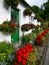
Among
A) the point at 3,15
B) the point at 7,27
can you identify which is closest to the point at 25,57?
the point at 7,27

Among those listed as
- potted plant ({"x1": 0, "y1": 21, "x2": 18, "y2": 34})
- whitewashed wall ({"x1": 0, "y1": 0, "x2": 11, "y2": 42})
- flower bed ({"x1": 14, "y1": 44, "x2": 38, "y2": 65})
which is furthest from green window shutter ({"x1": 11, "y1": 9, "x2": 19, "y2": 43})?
flower bed ({"x1": 14, "y1": 44, "x2": 38, "y2": 65})

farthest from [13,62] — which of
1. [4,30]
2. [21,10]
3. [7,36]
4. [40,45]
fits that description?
[21,10]

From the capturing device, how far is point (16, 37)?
14.0m

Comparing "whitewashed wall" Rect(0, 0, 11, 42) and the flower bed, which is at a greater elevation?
"whitewashed wall" Rect(0, 0, 11, 42)

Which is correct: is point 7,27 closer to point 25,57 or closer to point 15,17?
point 15,17

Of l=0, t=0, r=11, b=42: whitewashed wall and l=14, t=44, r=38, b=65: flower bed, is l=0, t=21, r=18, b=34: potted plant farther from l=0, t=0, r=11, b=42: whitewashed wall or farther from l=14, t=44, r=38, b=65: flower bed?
l=14, t=44, r=38, b=65: flower bed

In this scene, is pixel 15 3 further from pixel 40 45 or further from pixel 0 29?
pixel 40 45

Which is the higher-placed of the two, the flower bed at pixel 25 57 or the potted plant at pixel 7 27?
the potted plant at pixel 7 27

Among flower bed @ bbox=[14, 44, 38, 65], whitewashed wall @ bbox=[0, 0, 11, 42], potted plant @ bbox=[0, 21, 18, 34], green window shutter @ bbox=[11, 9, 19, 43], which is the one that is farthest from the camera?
green window shutter @ bbox=[11, 9, 19, 43]

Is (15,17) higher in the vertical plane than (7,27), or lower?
higher

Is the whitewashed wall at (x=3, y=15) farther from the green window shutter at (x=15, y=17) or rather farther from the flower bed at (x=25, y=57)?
the flower bed at (x=25, y=57)

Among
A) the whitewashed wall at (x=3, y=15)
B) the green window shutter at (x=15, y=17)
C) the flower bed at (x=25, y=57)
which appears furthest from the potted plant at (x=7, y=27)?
the flower bed at (x=25, y=57)

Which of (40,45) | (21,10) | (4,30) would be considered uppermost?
(21,10)

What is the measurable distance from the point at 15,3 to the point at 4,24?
1.61 metres
